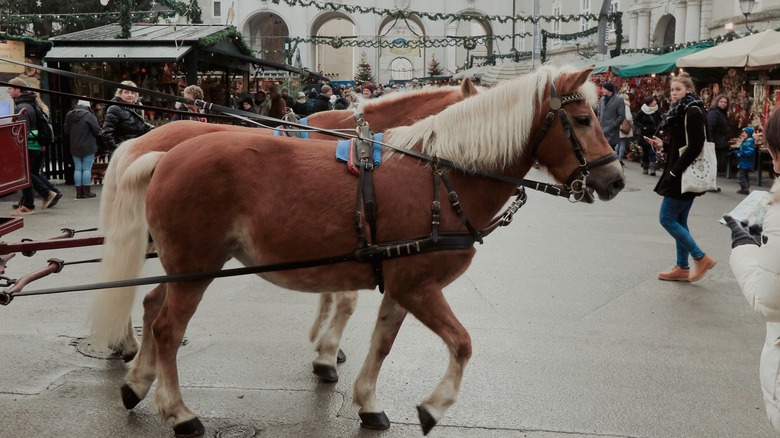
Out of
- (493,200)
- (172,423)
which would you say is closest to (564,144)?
(493,200)

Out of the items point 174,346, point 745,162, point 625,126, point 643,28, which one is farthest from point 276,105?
point 643,28

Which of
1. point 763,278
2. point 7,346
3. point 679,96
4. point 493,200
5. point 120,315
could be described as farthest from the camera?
point 679,96

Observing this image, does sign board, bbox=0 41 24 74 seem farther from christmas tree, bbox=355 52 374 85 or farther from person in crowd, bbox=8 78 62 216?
christmas tree, bbox=355 52 374 85

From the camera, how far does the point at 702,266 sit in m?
7.52

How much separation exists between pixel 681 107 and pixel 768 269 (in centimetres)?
505

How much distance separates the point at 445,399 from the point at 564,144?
141cm

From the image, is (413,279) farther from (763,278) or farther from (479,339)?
(479,339)

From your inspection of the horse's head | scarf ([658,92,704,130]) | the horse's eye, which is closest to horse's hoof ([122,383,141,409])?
the horse's head

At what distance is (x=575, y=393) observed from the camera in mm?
4648

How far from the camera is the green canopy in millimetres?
17844

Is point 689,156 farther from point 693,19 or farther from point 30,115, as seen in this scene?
point 693,19

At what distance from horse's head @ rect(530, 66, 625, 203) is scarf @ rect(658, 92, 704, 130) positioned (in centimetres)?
383

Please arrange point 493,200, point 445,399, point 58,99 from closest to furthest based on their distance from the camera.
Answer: point 445,399, point 493,200, point 58,99

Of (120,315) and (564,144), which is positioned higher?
(564,144)
